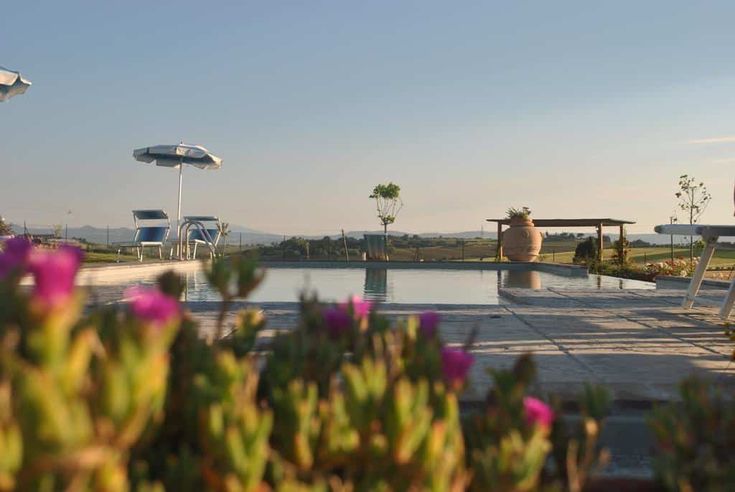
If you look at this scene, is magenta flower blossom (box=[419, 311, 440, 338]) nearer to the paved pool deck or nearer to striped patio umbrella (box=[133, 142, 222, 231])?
the paved pool deck

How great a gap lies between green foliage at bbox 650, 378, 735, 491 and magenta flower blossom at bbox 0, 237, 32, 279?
137 cm

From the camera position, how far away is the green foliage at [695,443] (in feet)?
4.08

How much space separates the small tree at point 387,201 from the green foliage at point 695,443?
89.9ft

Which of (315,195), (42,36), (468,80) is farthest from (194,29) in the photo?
(315,195)

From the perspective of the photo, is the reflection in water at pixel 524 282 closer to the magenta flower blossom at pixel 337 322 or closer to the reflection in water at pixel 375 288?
the reflection in water at pixel 375 288

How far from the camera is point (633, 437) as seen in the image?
2365 millimetres

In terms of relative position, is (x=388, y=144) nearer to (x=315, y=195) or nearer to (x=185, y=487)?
(x=315, y=195)

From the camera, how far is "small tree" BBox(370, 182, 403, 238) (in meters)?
29.0

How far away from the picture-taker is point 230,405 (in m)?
0.94

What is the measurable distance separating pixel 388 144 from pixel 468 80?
6.49 m

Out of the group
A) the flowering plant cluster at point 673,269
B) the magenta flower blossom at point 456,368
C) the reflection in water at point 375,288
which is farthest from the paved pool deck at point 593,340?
the flowering plant cluster at point 673,269

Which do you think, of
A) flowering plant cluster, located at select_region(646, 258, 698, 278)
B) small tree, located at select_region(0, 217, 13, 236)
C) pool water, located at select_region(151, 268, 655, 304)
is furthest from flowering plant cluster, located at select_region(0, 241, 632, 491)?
small tree, located at select_region(0, 217, 13, 236)

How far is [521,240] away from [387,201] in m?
11.2

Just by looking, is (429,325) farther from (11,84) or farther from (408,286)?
(11,84)
